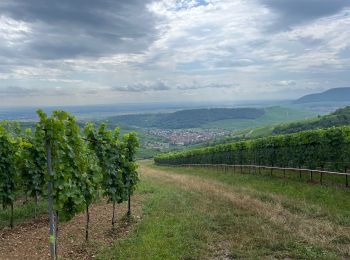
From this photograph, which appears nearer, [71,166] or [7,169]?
[71,166]

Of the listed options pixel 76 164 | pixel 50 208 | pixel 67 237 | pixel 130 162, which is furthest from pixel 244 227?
pixel 50 208

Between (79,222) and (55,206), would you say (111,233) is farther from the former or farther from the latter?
(55,206)

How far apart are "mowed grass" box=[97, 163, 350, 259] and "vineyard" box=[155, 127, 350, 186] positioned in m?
4.47

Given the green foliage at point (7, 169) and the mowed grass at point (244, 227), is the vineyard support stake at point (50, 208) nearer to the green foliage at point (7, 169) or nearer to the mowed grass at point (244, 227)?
the mowed grass at point (244, 227)

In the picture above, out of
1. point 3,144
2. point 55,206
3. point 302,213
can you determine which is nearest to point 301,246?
point 302,213

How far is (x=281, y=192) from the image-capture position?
2211 cm

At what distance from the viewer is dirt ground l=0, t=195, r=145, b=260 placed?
12352 millimetres

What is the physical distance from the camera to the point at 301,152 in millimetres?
29172

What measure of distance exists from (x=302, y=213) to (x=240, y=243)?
5363 mm

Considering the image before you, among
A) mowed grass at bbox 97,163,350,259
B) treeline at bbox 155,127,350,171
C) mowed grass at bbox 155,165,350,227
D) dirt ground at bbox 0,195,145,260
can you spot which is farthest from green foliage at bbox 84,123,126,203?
treeline at bbox 155,127,350,171

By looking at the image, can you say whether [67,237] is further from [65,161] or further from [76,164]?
[65,161]

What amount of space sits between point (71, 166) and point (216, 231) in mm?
6668

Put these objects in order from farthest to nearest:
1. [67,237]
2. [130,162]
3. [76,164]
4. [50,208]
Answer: [130,162] < [67,237] < [76,164] < [50,208]

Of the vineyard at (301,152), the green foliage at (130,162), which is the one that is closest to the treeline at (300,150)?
the vineyard at (301,152)
